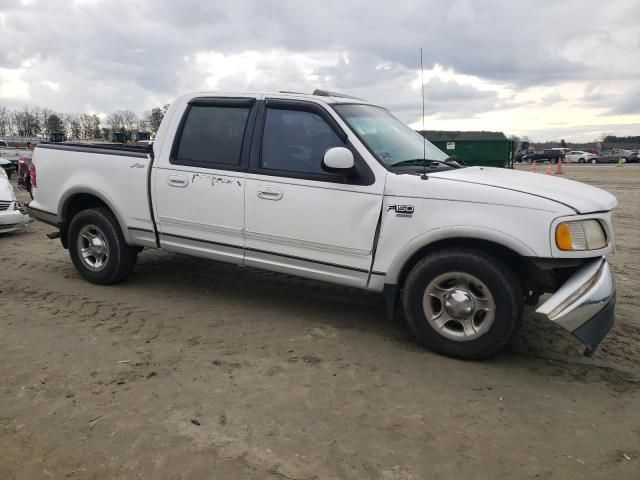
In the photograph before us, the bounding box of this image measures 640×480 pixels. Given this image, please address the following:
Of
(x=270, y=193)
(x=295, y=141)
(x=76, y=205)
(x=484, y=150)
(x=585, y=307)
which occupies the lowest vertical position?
(x=585, y=307)

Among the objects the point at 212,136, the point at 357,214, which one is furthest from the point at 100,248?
the point at 357,214

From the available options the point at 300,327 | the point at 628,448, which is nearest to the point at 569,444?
the point at 628,448

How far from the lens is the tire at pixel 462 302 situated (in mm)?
3797

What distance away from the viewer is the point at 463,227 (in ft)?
12.6

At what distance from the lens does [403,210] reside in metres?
4.07

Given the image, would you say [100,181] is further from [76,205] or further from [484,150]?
[484,150]

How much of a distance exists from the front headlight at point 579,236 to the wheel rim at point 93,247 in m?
4.28

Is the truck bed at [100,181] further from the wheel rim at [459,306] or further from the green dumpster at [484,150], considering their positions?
the green dumpster at [484,150]

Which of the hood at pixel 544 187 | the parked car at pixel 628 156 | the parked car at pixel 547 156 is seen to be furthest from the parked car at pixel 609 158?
the hood at pixel 544 187


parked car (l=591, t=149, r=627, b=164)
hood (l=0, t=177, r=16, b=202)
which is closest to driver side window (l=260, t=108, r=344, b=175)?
hood (l=0, t=177, r=16, b=202)

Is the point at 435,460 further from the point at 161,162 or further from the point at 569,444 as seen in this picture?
the point at 161,162

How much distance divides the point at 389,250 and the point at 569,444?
177cm

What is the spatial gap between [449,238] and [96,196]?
362 cm

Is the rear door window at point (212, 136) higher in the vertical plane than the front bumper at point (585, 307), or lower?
higher
